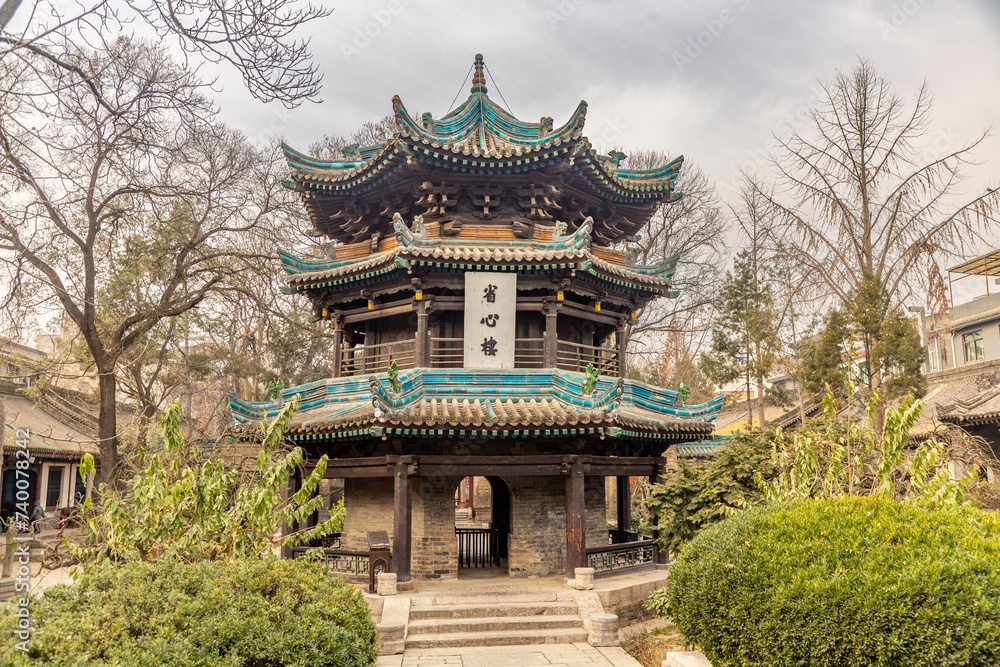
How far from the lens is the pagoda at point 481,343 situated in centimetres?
1194

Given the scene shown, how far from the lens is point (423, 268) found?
1283cm

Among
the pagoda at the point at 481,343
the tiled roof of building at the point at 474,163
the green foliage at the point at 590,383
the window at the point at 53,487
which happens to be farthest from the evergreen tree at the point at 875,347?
the window at the point at 53,487

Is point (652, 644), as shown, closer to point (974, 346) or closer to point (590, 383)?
point (590, 383)

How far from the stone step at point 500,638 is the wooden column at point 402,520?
1552 mm

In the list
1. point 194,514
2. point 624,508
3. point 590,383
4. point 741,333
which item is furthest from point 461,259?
point 741,333

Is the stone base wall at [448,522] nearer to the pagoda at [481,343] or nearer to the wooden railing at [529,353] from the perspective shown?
the pagoda at [481,343]

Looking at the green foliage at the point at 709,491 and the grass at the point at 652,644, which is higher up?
the green foliage at the point at 709,491

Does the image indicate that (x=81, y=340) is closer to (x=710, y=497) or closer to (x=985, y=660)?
(x=710, y=497)

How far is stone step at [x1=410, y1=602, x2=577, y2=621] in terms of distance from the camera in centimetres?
1072

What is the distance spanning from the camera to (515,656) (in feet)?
31.8

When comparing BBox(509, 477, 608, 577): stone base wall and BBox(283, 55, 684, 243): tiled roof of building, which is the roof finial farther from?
BBox(509, 477, 608, 577): stone base wall

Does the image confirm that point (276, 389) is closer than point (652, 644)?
No

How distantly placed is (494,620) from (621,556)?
3.98m

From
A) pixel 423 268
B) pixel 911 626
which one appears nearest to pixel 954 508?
pixel 911 626
